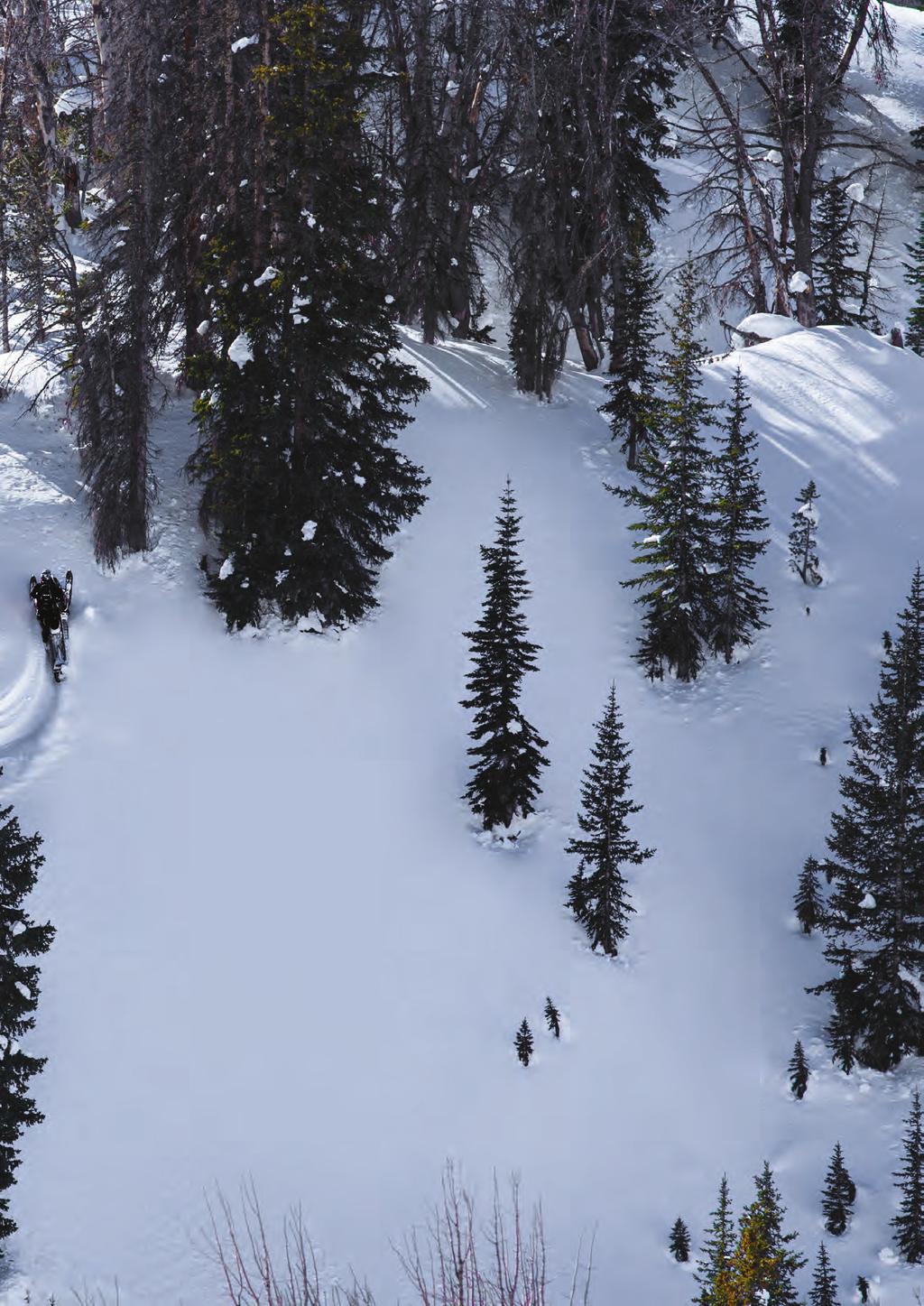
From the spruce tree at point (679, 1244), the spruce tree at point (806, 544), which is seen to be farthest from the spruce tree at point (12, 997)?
the spruce tree at point (806, 544)

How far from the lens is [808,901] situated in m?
19.0

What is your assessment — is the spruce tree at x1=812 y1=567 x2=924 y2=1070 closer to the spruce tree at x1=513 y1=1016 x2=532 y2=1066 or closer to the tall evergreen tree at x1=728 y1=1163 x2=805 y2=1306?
the spruce tree at x1=513 y1=1016 x2=532 y2=1066

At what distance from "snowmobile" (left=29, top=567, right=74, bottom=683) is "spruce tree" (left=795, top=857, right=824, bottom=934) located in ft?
39.2

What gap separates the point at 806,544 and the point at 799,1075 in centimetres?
1047

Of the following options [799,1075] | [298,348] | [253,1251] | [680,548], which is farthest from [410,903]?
[298,348]

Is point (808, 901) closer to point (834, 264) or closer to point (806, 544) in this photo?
point (806, 544)

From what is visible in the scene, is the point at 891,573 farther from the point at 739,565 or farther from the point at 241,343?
the point at 241,343

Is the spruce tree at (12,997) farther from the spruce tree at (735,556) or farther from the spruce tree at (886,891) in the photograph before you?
the spruce tree at (735,556)

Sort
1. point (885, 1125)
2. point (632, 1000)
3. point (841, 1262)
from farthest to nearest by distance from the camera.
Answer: point (632, 1000) < point (885, 1125) < point (841, 1262)

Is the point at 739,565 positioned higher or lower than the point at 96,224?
lower

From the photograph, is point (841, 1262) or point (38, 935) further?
point (841, 1262)

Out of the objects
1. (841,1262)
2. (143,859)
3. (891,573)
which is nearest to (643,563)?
(891,573)

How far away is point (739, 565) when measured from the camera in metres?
23.2

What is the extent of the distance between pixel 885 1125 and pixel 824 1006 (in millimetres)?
1957
